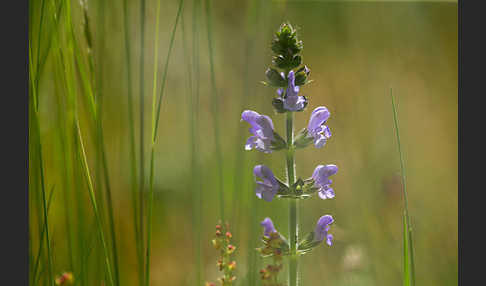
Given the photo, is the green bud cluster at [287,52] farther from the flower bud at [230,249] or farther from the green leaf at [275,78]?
the flower bud at [230,249]

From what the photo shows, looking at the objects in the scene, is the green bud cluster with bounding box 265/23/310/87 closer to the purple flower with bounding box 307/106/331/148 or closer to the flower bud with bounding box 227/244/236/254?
the purple flower with bounding box 307/106/331/148

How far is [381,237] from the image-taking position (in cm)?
271

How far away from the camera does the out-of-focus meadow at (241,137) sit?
198 centimetres

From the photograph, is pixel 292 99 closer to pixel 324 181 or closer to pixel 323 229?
pixel 324 181

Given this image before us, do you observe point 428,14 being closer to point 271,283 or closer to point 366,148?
point 366,148

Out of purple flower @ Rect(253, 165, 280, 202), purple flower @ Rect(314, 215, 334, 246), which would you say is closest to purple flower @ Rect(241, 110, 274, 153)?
purple flower @ Rect(253, 165, 280, 202)

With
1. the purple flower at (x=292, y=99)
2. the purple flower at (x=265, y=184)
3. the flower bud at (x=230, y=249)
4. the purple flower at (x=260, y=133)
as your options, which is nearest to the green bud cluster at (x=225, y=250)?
the flower bud at (x=230, y=249)

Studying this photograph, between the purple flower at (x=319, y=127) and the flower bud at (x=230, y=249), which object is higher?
the purple flower at (x=319, y=127)

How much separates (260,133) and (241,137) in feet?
1.71

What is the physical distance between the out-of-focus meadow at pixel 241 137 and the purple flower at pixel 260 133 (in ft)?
0.86

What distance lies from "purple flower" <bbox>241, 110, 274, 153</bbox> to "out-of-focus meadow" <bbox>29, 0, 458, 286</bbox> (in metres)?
0.26

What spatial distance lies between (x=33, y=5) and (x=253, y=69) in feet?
3.05

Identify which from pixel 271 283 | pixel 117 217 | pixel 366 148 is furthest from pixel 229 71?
pixel 271 283

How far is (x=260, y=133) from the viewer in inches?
65.8
